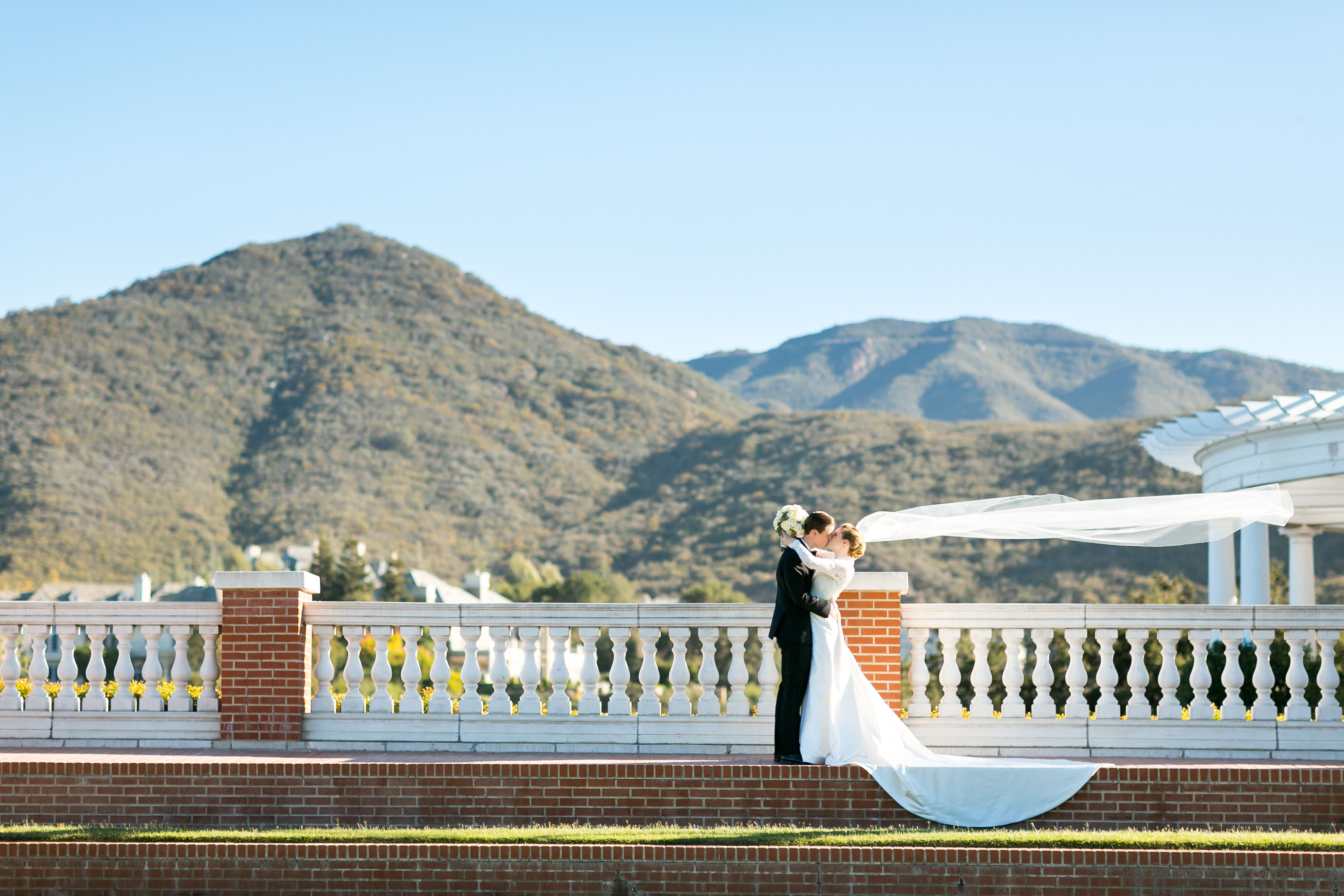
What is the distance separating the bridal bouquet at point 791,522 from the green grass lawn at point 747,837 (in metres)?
1.97

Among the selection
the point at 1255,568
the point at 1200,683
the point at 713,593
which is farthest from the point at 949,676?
the point at 713,593

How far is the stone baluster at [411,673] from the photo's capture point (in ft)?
31.3

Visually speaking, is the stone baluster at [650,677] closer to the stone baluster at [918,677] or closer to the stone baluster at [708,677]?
the stone baluster at [708,677]

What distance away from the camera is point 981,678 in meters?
9.59

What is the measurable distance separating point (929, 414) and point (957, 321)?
17.9 meters

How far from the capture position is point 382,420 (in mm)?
87062

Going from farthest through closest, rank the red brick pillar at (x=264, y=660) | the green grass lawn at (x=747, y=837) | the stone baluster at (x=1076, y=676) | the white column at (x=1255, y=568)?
the white column at (x=1255, y=568)
the red brick pillar at (x=264, y=660)
the stone baluster at (x=1076, y=676)
the green grass lawn at (x=747, y=837)

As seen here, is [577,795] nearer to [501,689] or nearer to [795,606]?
[501,689]

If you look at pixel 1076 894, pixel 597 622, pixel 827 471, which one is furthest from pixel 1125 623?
pixel 827 471

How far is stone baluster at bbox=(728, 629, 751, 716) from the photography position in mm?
9492

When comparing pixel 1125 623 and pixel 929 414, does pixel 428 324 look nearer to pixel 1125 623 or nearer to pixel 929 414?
pixel 929 414

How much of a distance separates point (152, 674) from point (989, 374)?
419 ft

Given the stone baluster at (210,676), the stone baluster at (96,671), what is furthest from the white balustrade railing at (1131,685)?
the stone baluster at (96,671)

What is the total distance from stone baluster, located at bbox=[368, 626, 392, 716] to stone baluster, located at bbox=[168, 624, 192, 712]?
1302mm
